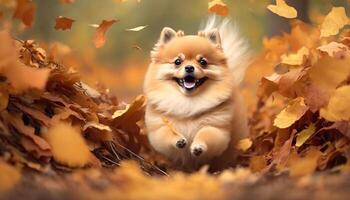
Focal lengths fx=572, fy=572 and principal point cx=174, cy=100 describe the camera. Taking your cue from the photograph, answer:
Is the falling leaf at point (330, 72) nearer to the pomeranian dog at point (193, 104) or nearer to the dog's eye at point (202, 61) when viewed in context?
the pomeranian dog at point (193, 104)

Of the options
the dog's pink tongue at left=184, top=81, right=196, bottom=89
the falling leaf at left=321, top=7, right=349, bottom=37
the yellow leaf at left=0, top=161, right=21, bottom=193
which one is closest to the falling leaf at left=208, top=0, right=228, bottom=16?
the dog's pink tongue at left=184, top=81, right=196, bottom=89

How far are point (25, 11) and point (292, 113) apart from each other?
5.26ft

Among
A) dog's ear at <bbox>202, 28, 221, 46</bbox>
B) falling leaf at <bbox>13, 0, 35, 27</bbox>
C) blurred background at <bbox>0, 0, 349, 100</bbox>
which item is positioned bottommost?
falling leaf at <bbox>13, 0, 35, 27</bbox>

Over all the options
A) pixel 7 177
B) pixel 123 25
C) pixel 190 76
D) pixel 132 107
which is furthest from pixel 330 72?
pixel 123 25

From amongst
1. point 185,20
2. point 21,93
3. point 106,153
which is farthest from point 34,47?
point 185,20

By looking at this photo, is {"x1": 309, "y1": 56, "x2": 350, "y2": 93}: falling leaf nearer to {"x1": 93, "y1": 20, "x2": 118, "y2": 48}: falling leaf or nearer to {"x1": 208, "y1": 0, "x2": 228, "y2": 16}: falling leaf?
{"x1": 208, "y1": 0, "x2": 228, "y2": 16}: falling leaf

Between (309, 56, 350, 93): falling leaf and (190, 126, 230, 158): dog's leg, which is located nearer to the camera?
(309, 56, 350, 93): falling leaf

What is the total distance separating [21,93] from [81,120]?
15.3 inches

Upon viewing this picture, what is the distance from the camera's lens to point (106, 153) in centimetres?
333

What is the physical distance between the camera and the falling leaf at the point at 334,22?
10.6ft

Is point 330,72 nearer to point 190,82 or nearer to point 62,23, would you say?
point 190,82

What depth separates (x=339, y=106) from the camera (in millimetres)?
2672

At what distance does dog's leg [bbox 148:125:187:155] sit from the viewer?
344 centimetres

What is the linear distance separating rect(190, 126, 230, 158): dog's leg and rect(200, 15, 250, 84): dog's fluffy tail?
0.66 metres
